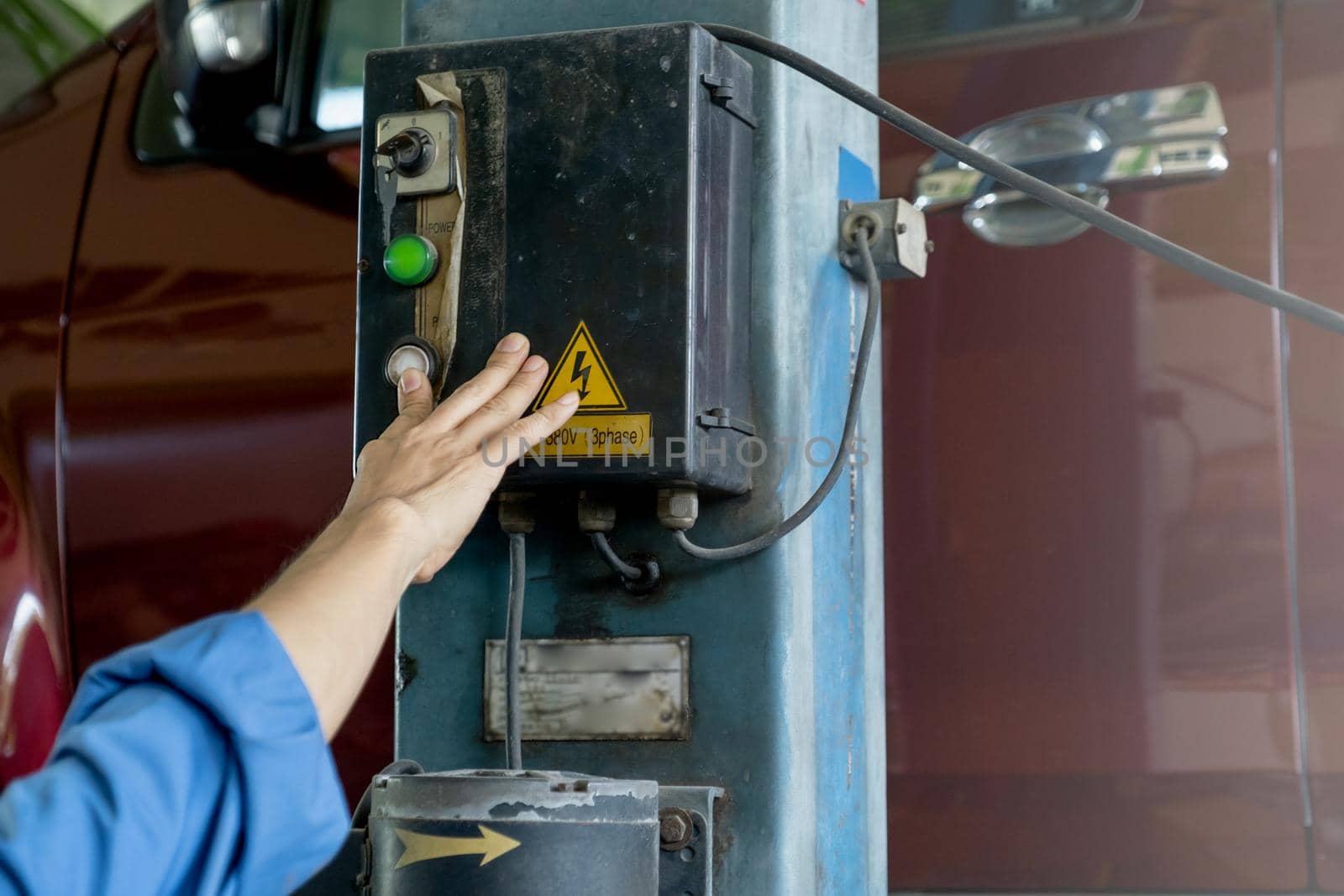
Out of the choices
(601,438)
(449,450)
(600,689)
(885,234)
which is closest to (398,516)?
(449,450)

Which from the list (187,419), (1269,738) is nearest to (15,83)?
(187,419)

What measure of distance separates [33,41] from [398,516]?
1.57 metres

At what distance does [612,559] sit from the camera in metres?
1.03

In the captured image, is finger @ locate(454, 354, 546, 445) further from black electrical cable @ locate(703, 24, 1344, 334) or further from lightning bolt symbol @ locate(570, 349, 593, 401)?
black electrical cable @ locate(703, 24, 1344, 334)

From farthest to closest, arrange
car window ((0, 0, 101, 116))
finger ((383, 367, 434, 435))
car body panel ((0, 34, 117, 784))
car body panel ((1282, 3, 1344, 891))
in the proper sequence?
car window ((0, 0, 101, 116)) → car body panel ((0, 34, 117, 784)) → car body panel ((1282, 3, 1344, 891)) → finger ((383, 367, 434, 435))

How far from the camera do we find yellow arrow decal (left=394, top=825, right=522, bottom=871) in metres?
0.88

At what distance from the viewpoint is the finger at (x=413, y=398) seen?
3.12 ft

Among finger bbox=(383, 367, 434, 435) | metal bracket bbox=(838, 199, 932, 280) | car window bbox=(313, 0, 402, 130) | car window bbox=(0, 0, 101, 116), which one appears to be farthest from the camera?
car window bbox=(0, 0, 101, 116)

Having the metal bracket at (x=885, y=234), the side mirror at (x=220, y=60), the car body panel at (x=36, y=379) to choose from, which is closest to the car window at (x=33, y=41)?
the car body panel at (x=36, y=379)

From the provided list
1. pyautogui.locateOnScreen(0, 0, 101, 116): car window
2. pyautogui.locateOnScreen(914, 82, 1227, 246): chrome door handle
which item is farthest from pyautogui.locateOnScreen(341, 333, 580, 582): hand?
pyautogui.locateOnScreen(0, 0, 101, 116): car window

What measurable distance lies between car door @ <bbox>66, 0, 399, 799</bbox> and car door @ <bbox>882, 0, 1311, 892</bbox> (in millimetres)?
684

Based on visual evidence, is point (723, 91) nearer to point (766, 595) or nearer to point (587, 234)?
point (587, 234)

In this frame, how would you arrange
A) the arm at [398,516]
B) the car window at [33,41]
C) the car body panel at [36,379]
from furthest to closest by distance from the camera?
the car window at [33,41] → the car body panel at [36,379] → the arm at [398,516]

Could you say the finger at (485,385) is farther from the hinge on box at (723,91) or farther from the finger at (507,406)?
the hinge on box at (723,91)
